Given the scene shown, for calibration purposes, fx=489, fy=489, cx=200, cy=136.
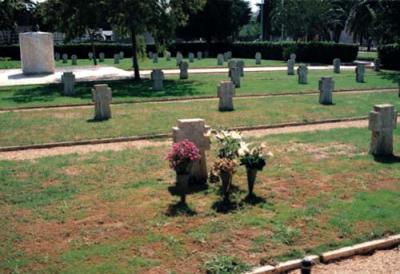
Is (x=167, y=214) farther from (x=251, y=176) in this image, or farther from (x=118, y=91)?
(x=118, y=91)

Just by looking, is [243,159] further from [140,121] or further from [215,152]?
[140,121]

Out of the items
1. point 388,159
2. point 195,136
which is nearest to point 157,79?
point 388,159

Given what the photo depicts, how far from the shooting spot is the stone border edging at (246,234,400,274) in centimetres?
568

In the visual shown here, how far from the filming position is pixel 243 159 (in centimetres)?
787

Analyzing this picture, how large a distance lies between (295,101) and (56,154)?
10535 mm

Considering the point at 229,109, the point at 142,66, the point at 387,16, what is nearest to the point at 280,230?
the point at 229,109

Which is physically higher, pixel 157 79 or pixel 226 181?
pixel 157 79

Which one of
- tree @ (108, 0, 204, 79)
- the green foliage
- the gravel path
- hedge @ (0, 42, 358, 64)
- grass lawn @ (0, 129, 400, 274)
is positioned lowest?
the gravel path

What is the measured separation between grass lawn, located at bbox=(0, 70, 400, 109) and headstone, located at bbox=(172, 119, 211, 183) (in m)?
11.3

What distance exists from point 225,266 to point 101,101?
406 inches

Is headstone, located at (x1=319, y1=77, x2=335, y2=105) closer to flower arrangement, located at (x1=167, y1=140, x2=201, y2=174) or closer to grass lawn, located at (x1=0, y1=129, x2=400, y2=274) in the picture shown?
grass lawn, located at (x1=0, y1=129, x2=400, y2=274)

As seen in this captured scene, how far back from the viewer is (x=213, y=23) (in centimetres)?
6153

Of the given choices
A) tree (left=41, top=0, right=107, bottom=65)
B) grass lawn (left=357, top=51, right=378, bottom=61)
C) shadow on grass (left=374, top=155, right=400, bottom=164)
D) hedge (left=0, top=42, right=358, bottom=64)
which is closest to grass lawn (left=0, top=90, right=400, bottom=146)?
shadow on grass (left=374, top=155, right=400, bottom=164)

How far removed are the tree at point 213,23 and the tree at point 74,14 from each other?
111 ft
